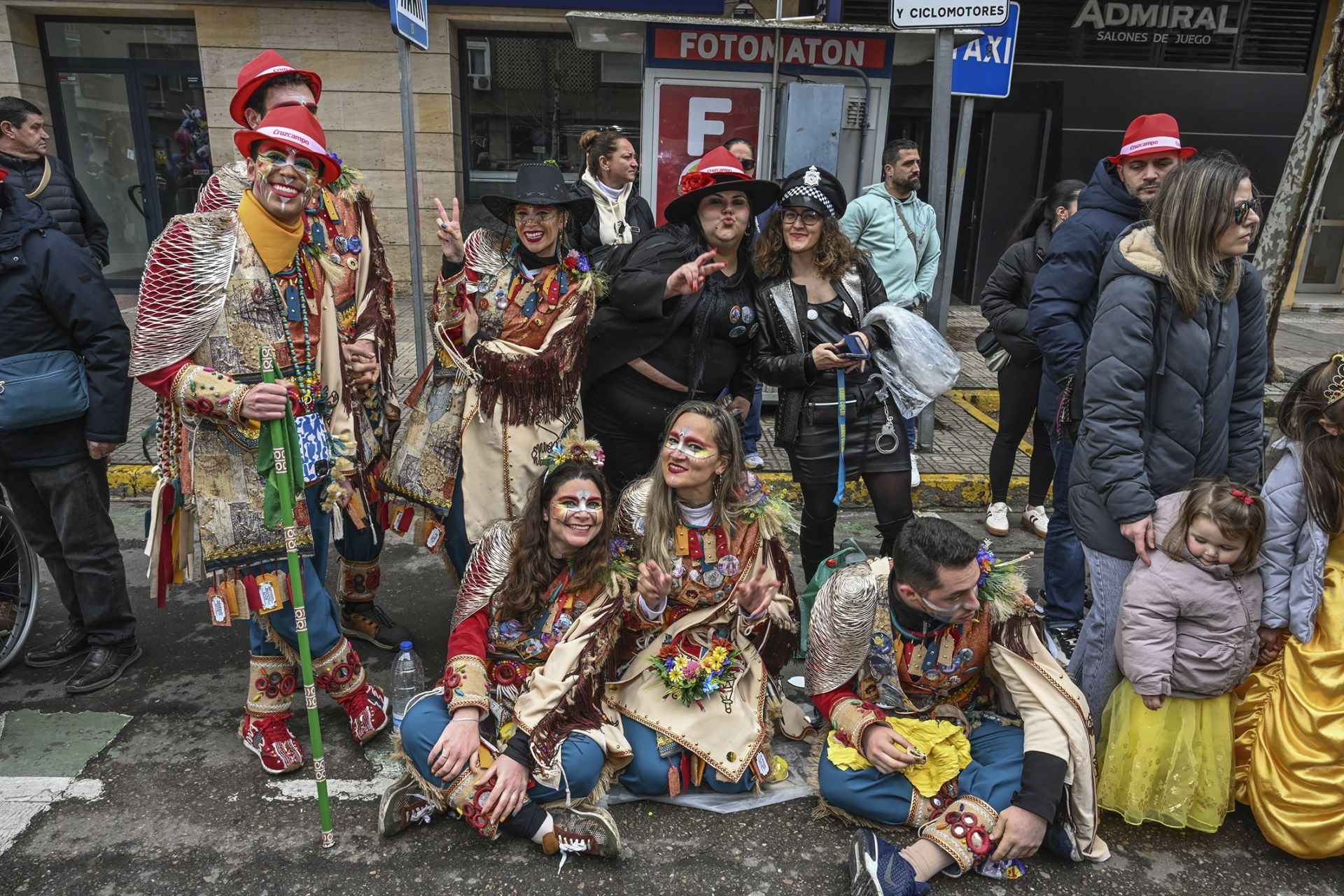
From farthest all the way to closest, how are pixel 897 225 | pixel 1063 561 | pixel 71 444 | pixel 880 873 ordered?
pixel 897 225
pixel 1063 561
pixel 71 444
pixel 880 873

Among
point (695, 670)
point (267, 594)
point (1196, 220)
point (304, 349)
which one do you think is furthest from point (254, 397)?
point (1196, 220)

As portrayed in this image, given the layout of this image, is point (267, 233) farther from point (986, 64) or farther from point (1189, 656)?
point (986, 64)

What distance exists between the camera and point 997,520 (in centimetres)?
513

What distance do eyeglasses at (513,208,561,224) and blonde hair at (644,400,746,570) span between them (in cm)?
86

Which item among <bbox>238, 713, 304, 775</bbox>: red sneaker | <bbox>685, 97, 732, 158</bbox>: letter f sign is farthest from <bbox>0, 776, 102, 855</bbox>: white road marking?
<bbox>685, 97, 732, 158</bbox>: letter f sign

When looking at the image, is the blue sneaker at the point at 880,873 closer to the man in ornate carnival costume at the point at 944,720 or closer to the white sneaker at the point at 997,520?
the man in ornate carnival costume at the point at 944,720

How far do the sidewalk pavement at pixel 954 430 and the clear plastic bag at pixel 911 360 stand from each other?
1.86m

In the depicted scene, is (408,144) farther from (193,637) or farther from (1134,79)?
(1134,79)

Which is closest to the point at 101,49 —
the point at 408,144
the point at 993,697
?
the point at 408,144

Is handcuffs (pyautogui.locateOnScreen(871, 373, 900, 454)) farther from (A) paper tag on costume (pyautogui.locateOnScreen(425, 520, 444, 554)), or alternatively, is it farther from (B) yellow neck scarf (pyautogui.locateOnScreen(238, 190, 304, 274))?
(B) yellow neck scarf (pyautogui.locateOnScreen(238, 190, 304, 274))

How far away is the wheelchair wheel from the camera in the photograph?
11.9ft

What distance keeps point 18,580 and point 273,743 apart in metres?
1.51

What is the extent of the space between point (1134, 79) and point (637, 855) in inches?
427

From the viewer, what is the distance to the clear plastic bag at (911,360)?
3.56 m
